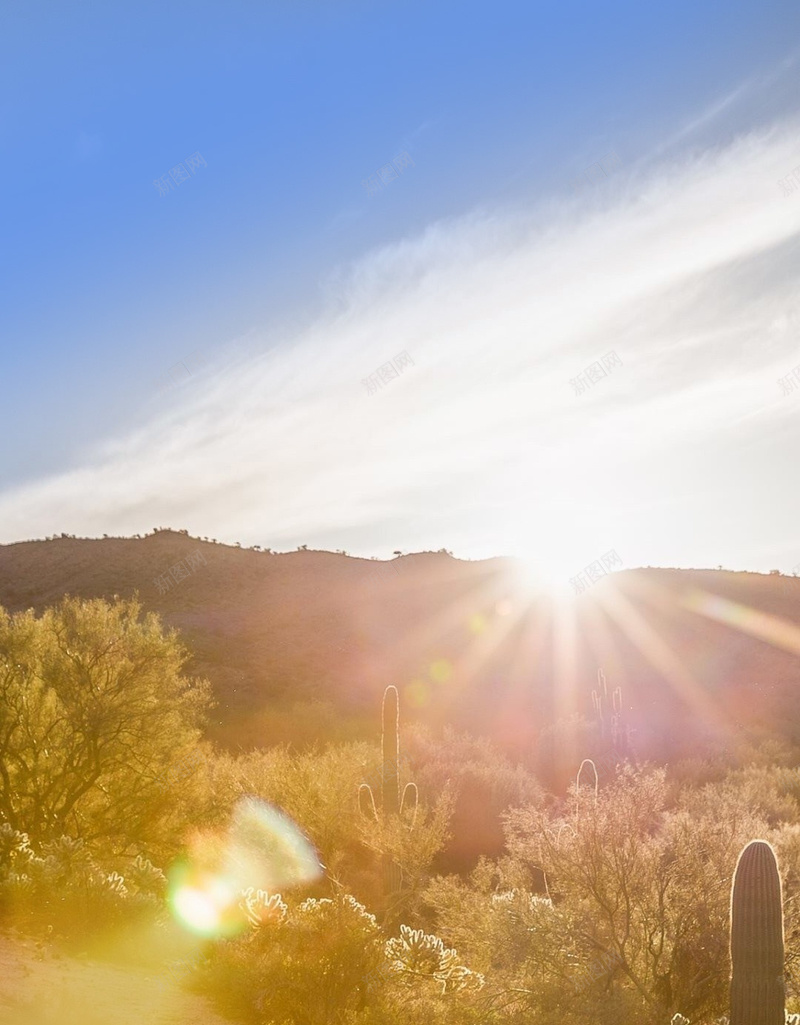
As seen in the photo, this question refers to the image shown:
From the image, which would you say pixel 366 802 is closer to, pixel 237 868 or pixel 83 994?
pixel 237 868

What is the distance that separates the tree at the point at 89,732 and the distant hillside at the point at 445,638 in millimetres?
19513

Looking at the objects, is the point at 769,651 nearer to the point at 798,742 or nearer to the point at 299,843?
the point at 798,742

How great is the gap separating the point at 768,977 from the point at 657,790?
3.97 m

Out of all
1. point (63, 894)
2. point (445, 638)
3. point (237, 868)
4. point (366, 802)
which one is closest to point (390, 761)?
point (366, 802)

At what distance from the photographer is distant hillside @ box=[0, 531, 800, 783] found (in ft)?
154

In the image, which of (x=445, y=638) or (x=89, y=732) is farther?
(x=445, y=638)

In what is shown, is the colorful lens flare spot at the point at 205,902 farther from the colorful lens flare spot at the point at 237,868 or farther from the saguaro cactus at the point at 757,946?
the saguaro cactus at the point at 757,946

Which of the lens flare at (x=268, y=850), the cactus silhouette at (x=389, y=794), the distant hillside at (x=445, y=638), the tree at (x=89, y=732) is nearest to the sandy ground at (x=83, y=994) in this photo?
the tree at (x=89, y=732)

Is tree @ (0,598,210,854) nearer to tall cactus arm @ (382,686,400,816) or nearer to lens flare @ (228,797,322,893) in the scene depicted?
lens flare @ (228,797,322,893)

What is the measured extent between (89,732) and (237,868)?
174 inches

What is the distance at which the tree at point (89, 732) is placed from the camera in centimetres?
1812

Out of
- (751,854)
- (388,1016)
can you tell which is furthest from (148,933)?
(751,854)

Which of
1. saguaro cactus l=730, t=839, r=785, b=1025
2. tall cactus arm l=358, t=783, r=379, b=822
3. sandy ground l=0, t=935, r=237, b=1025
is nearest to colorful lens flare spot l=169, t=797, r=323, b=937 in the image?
sandy ground l=0, t=935, r=237, b=1025

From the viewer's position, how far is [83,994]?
34.4 feet
